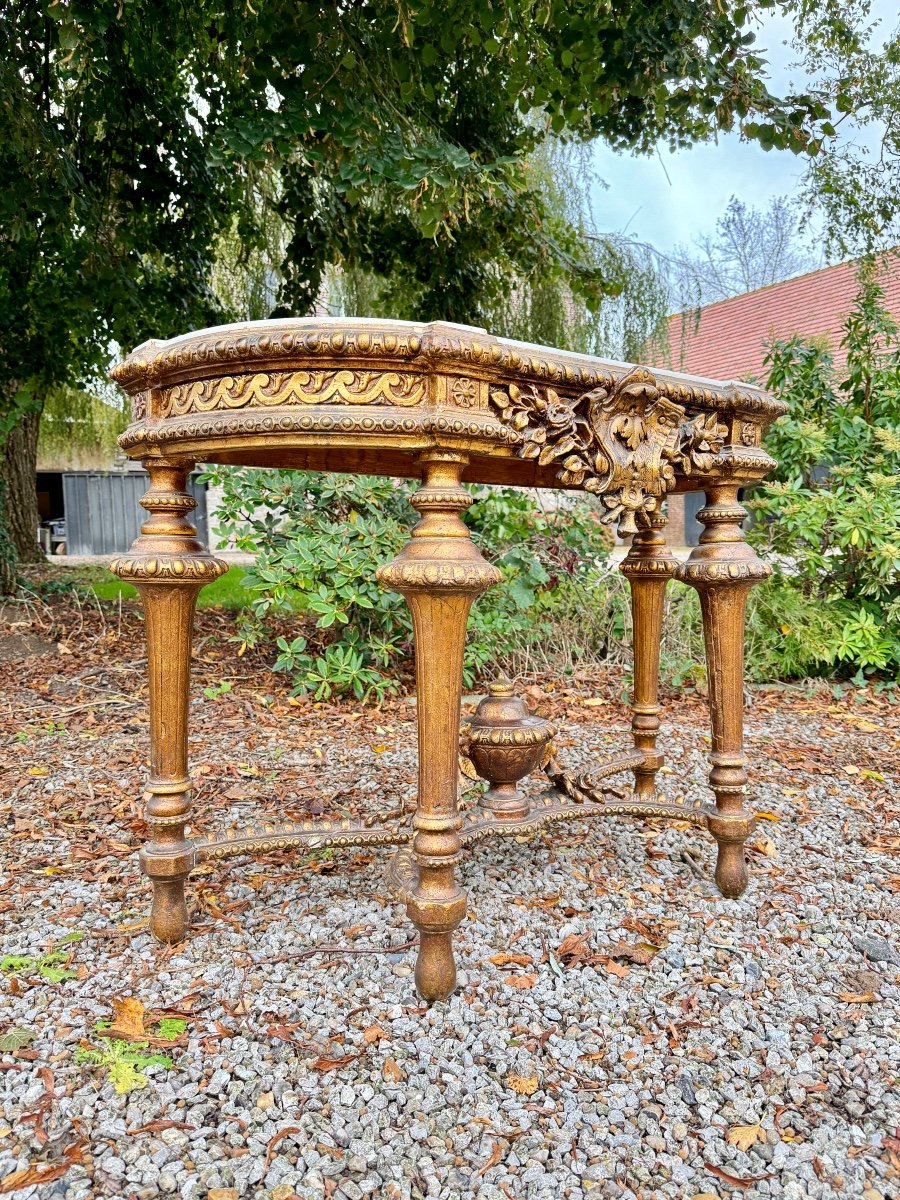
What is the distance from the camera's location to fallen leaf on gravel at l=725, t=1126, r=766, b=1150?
1.14 m

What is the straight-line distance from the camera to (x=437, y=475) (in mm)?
1401

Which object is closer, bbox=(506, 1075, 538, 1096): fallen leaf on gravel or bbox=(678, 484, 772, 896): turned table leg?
bbox=(506, 1075, 538, 1096): fallen leaf on gravel

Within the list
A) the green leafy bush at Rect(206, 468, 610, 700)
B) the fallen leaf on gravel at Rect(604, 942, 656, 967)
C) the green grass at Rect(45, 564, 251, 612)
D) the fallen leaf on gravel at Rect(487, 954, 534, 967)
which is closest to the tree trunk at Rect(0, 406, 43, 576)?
the green grass at Rect(45, 564, 251, 612)

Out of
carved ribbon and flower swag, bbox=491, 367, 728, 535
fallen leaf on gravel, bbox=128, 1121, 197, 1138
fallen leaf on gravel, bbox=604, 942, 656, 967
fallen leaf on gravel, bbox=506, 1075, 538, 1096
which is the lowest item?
fallen leaf on gravel, bbox=604, 942, 656, 967

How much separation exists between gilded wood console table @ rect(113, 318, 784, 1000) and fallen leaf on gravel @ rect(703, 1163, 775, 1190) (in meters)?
0.53

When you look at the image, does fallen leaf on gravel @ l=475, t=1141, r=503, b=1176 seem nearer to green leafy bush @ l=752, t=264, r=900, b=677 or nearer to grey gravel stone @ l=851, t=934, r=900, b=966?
grey gravel stone @ l=851, t=934, r=900, b=966

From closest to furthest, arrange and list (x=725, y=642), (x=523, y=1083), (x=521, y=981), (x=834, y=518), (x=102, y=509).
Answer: (x=523, y=1083)
(x=521, y=981)
(x=725, y=642)
(x=834, y=518)
(x=102, y=509)

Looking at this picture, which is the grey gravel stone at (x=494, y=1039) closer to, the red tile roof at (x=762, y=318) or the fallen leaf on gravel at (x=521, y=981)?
the fallen leaf on gravel at (x=521, y=981)

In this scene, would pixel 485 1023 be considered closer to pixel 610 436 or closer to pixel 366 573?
pixel 610 436

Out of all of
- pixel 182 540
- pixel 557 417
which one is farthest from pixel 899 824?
pixel 182 540

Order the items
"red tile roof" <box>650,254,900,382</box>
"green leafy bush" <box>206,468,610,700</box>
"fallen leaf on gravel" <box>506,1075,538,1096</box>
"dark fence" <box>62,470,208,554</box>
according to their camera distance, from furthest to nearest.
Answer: "dark fence" <box>62,470,208,554</box>
"red tile roof" <box>650,254,900,382</box>
"green leafy bush" <box>206,468,610,700</box>
"fallen leaf on gravel" <box>506,1075,538,1096</box>

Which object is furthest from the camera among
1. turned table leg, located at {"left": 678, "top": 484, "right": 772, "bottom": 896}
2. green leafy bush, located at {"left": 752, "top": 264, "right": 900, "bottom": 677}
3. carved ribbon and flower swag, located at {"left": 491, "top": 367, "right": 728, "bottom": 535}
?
green leafy bush, located at {"left": 752, "top": 264, "right": 900, "bottom": 677}

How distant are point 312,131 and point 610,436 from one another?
12.0 ft

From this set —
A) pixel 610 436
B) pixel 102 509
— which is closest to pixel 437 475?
pixel 610 436
